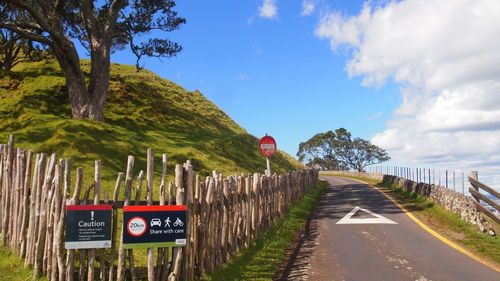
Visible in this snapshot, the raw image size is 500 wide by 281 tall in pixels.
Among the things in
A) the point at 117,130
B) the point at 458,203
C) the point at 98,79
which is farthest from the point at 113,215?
the point at 98,79

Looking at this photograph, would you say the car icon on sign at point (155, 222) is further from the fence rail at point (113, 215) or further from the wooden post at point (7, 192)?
the wooden post at point (7, 192)

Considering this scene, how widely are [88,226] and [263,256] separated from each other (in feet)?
14.0

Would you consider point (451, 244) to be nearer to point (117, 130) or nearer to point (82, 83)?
point (117, 130)

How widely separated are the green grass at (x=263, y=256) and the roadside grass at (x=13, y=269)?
126 inches

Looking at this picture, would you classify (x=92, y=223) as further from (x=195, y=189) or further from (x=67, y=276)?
(x=195, y=189)

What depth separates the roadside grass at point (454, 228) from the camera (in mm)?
9875

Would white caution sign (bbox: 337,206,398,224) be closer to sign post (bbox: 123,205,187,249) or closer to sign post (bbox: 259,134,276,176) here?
sign post (bbox: 259,134,276,176)

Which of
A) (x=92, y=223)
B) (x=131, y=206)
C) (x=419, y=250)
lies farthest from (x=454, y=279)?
(x=92, y=223)

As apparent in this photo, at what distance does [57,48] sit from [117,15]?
4892 millimetres

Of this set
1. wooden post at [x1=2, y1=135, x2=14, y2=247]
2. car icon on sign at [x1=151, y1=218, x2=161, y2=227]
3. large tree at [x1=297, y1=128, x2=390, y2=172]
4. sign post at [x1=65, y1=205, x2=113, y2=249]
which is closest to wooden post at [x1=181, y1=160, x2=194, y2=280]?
car icon on sign at [x1=151, y1=218, x2=161, y2=227]

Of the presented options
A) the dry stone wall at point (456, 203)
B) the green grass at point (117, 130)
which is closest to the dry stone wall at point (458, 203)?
the dry stone wall at point (456, 203)

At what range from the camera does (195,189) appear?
Result: 7.28m

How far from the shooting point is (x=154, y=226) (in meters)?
6.51

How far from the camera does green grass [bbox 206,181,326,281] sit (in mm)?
7539
